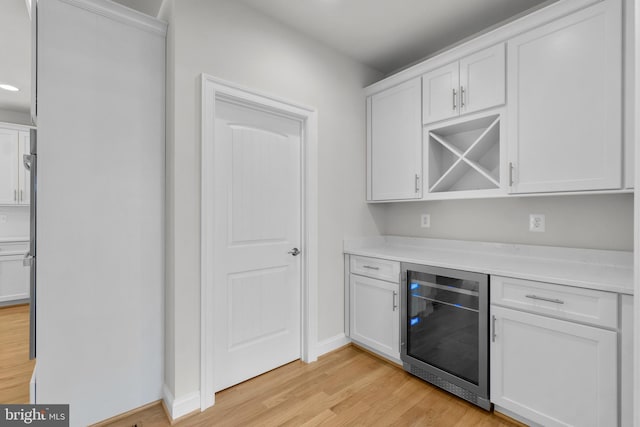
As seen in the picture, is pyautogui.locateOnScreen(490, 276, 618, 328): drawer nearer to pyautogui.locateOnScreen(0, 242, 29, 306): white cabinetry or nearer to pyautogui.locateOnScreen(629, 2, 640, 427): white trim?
pyautogui.locateOnScreen(629, 2, 640, 427): white trim

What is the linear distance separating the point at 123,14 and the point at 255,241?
5.66 ft

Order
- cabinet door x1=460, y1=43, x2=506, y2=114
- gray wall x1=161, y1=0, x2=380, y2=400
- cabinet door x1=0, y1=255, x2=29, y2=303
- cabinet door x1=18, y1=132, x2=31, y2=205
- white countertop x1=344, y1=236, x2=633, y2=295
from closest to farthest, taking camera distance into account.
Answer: white countertop x1=344, y1=236, x2=633, y2=295 < gray wall x1=161, y1=0, x2=380, y2=400 < cabinet door x1=460, y1=43, x2=506, y2=114 < cabinet door x1=0, y1=255, x2=29, y2=303 < cabinet door x1=18, y1=132, x2=31, y2=205

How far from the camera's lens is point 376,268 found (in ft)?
8.30

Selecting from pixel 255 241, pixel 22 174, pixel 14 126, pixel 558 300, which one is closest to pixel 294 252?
pixel 255 241

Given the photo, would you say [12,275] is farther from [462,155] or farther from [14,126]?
[462,155]

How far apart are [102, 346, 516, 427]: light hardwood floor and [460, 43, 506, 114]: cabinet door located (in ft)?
6.89

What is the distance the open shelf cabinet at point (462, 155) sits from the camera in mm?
2283

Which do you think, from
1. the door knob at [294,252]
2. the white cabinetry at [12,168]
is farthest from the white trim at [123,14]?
the white cabinetry at [12,168]

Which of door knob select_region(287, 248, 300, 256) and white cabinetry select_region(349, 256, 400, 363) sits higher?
door knob select_region(287, 248, 300, 256)

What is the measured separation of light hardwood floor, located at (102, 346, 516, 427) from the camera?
1786 millimetres

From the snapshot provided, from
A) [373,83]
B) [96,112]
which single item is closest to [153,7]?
[96,112]

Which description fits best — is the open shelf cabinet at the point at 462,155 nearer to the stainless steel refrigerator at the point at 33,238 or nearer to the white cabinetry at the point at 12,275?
the stainless steel refrigerator at the point at 33,238

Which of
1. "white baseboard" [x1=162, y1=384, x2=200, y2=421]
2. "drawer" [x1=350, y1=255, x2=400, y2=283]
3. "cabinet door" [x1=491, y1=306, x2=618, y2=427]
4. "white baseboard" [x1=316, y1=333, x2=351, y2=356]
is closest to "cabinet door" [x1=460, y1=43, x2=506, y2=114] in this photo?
"drawer" [x1=350, y1=255, x2=400, y2=283]
